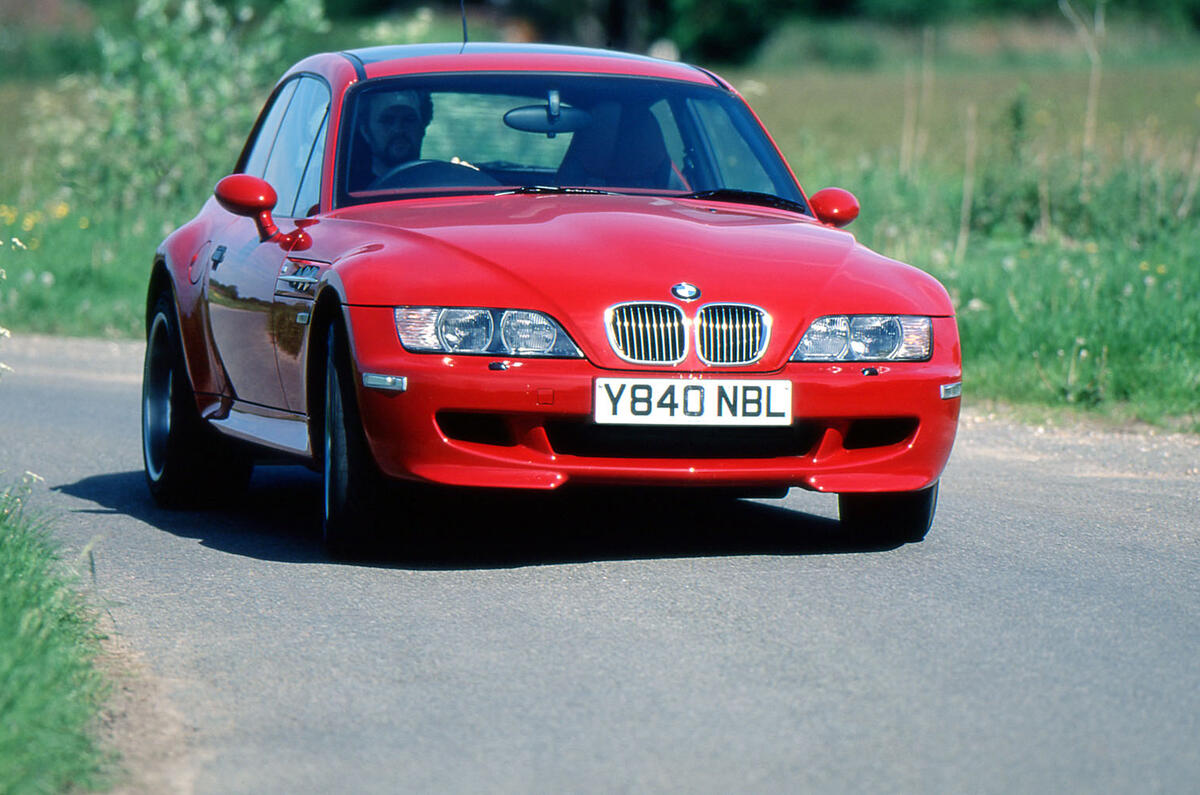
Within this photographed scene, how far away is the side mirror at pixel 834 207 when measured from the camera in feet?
23.1

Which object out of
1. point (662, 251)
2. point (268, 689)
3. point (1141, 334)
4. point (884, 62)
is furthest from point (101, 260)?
point (884, 62)

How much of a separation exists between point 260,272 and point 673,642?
8.00 feet

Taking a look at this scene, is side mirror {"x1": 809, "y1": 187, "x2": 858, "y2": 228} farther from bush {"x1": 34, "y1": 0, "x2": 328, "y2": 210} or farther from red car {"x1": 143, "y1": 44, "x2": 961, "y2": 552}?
bush {"x1": 34, "y1": 0, "x2": 328, "y2": 210}

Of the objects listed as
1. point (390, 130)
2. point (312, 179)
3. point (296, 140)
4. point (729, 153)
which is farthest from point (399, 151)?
point (729, 153)

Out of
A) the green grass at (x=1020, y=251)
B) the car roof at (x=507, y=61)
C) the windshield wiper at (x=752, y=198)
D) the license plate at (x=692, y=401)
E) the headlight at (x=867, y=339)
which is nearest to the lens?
the license plate at (x=692, y=401)

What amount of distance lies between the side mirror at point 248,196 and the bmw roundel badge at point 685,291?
1685 mm

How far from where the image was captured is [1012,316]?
11633 mm

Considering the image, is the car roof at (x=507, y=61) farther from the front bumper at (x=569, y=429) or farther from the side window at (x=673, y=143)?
the front bumper at (x=569, y=429)

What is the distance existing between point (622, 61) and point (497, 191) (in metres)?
1.01

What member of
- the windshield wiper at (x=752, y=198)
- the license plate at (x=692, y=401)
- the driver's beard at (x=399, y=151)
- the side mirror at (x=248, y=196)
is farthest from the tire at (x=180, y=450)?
the license plate at (x=692, y=401)

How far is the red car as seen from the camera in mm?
5660

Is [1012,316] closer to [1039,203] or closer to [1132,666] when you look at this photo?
[1039,203]

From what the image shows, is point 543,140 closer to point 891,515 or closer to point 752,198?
point 752,198

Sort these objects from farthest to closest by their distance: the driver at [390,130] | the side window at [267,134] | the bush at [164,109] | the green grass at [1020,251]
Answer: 1. the bush at [164,109]
2. the green grass at [1020,251]
3. the side window at [267,134]
4. the driver at [390,130]
